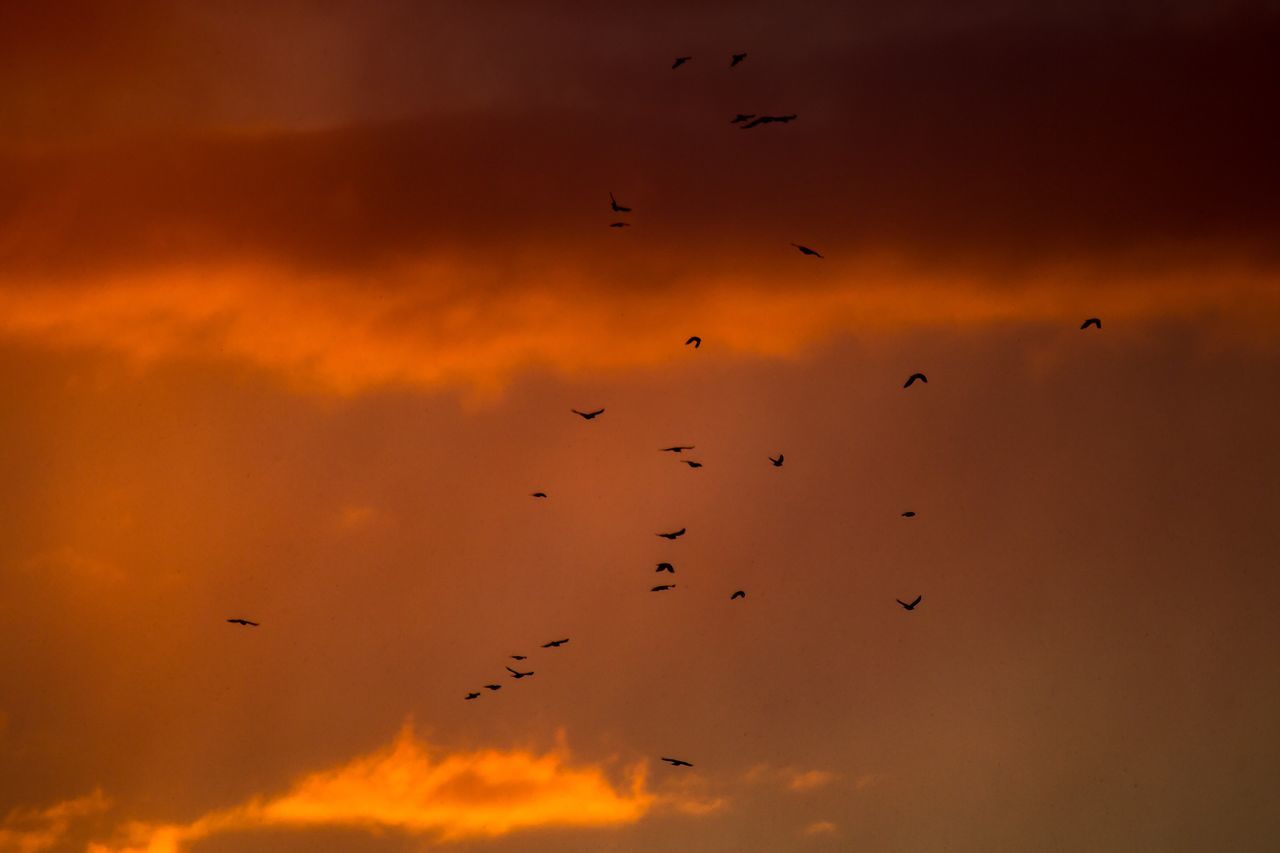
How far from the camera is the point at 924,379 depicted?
346 ft

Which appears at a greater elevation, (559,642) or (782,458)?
(782,458)

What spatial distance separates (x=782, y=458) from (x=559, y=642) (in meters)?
15.6

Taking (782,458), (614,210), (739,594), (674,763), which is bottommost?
(674,763)


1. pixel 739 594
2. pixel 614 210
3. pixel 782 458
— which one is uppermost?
pixel 614 210

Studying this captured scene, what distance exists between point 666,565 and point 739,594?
9066mm

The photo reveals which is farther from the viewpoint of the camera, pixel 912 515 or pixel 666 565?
pixel 912 515

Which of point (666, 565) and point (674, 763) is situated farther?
point (674, 763)

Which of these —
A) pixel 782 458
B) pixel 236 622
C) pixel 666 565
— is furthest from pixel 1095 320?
pixel 236 622

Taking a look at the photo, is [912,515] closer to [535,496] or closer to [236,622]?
[535,496]

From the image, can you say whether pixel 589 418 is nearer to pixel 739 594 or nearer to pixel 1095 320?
pixel 739 594

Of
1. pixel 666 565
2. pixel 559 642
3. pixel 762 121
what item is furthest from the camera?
pixel 559 642

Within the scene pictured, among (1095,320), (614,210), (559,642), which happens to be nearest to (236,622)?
(559,642)

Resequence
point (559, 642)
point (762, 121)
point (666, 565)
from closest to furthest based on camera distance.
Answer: point (762, 121), point (666, 565), point (559, 642)

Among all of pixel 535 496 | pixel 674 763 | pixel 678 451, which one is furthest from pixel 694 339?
pixel 674 763
